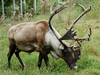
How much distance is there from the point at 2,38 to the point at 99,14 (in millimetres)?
5474

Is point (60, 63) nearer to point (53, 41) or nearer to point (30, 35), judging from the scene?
point (53, 41)

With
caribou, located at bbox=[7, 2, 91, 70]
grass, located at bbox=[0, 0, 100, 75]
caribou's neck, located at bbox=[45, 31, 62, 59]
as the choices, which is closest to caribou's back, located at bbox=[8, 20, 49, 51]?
caribou, located at bbox=[7, 2, 91, 70]

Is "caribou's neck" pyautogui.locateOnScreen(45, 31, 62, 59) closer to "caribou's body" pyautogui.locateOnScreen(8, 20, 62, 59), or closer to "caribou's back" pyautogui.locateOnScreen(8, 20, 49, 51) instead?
"caribou's body" pyautogui.locateOnScreen(8, 20, 62, 59)

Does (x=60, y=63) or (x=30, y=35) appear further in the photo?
(x=60, y=63)

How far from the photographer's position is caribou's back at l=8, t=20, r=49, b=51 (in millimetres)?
5105

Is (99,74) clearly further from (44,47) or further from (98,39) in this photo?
(98,39)

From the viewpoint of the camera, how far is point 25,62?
21.0 ft

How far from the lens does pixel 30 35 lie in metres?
5.24

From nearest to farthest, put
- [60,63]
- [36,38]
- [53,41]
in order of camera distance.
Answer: [53,41], [36,38], [60,63]

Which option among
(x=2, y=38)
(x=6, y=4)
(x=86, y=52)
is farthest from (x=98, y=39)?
(x=6, y=4)

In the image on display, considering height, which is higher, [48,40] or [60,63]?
[48,40]

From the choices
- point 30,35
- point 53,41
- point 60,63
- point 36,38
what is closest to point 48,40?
point 53,41

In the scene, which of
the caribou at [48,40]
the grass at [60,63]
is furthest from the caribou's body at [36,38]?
the grass at [60,63]

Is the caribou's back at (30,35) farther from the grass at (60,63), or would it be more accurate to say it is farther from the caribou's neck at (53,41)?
the grass at (60,63)
